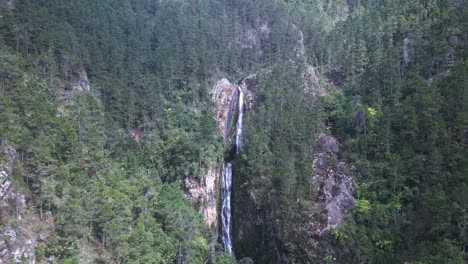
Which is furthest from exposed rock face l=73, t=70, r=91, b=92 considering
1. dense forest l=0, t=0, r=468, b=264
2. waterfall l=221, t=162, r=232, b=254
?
waterfall l=221, t=162, r=232, b=254

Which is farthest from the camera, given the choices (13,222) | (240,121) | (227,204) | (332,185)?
(240,121)

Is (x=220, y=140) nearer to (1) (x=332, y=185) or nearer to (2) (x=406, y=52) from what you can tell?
(1) (x=332, y=185)

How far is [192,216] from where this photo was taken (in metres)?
45.5

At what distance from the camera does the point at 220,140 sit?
188ft

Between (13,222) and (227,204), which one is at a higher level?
(227,204)

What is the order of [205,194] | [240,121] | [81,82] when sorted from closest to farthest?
[205,194], [81,82], [240,121]

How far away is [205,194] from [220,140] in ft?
29.3

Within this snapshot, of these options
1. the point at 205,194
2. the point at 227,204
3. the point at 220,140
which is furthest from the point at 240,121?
the point at 227,204

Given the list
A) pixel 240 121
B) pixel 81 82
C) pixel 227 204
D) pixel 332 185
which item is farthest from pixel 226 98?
pixel 332 185

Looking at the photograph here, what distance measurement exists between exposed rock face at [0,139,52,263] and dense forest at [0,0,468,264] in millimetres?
148

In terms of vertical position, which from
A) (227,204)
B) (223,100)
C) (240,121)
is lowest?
(227,204)

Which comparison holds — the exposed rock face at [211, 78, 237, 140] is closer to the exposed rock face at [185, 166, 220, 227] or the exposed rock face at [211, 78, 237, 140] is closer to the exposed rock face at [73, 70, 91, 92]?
the exposed rock face at [185, 166, 220, 227]

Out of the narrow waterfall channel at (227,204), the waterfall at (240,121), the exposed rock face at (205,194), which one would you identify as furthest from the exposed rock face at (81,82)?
the narrow waterfall channel at (227,204)

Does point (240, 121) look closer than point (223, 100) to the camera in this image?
Yes
